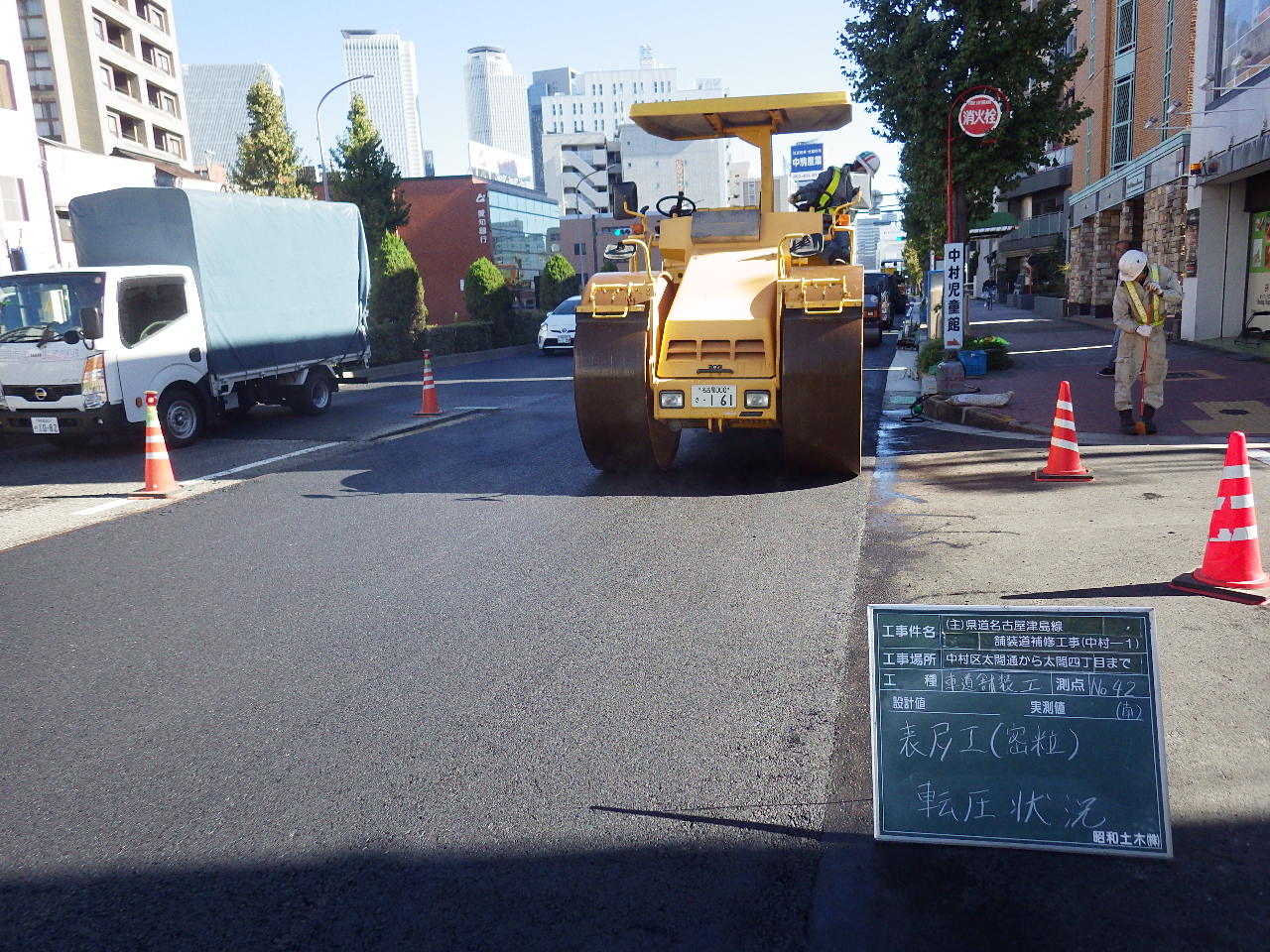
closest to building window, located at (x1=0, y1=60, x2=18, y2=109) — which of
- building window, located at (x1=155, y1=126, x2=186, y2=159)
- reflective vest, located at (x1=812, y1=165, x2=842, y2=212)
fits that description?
reflective vest, located at (x1=812, y1=165, x2=842, y2=212)

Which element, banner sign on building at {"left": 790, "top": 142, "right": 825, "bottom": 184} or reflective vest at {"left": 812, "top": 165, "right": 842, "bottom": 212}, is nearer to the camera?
reflective vest at {"left": 812, "top": 165, "right": 842, "bottom": 212}

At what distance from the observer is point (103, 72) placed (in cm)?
5159

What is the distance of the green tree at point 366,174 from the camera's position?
36.6 m

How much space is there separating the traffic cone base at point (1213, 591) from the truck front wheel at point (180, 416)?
10543mm

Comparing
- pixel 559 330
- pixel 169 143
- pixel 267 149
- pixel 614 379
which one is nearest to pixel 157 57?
pixel 169 143

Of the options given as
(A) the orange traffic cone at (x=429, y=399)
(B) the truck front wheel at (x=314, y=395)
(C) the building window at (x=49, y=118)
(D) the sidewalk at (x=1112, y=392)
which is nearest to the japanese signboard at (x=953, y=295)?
(D) the sidewalk at (x=1112, y=392)

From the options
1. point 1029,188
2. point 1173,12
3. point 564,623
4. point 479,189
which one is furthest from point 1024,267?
point 564,623

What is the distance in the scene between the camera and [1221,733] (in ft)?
12.2

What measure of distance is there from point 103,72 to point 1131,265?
55543 mm

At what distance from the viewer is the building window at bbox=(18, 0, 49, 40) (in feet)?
157

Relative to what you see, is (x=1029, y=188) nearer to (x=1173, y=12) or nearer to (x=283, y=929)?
(x=1173, y=12)

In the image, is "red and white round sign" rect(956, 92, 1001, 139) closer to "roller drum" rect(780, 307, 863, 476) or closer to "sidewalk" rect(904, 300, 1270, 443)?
"sidewalk" rect(904, 300, 1270, 443)

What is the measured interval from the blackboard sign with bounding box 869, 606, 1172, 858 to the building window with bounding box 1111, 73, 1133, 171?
26546mm

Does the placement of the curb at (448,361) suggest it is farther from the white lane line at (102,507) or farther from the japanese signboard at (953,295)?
the white lane line at (102,507)
